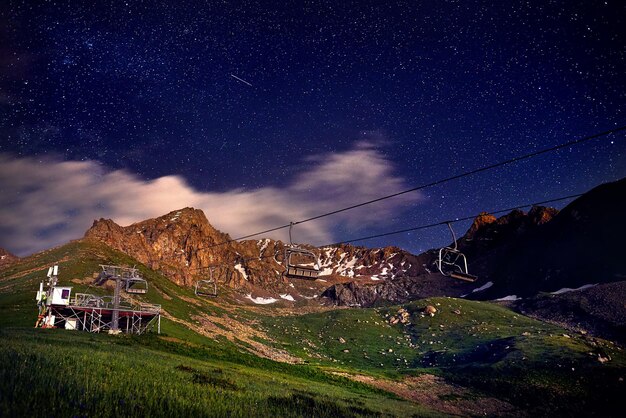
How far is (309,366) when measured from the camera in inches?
2447

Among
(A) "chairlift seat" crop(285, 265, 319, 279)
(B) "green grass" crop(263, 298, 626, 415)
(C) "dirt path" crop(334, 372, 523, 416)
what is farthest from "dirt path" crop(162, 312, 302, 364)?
(A) "chairlift seat" crop(285, 265, 319, 279)

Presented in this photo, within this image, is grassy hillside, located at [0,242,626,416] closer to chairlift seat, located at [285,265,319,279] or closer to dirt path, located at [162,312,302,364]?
dirt path, located at [162,312,302,364]

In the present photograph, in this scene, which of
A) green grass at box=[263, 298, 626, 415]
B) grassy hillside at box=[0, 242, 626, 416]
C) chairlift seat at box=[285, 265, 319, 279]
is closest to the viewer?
grassy hillside at box=[0, 242, 626, 416]

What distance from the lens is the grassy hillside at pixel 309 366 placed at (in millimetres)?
8703

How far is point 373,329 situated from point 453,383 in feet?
189

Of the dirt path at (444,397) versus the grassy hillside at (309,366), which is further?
the dirt path at (444,397)

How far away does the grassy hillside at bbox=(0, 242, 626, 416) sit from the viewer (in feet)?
28.6

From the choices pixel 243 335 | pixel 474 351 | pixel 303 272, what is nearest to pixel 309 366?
pixel 303 272

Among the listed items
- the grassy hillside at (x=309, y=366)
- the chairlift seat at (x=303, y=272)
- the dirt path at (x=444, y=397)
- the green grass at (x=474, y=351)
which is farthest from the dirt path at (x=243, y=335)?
the chairlift seat at (x=303, y=272)

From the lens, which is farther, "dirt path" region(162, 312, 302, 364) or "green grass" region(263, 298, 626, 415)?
"dirt path" region(162, 312, 302, 364)

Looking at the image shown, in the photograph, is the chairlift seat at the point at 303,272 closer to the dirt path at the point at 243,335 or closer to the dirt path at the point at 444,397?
the dirt path at the point at 444,397

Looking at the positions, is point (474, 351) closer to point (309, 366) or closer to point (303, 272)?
point (309, 366)

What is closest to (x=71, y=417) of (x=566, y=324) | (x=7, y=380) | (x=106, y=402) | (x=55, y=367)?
(x=106, y=402)

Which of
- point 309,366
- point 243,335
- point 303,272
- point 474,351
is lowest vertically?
point 474,351
